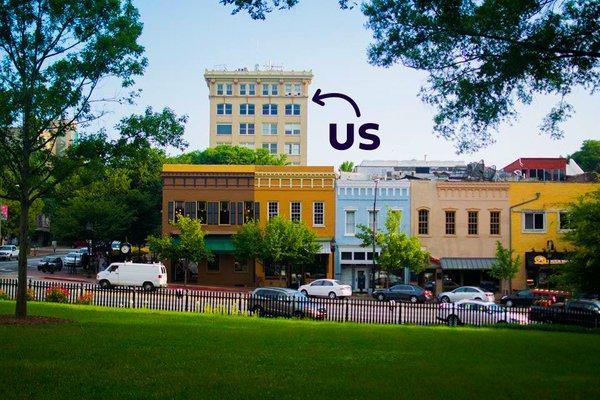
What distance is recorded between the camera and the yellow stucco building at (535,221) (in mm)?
54875

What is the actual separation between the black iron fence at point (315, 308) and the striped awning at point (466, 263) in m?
20.0

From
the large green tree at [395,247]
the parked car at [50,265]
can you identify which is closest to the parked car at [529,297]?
the large green tree at [395,247]

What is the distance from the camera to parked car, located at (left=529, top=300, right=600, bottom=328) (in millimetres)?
29500

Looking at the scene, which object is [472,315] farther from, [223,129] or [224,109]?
[224,109]

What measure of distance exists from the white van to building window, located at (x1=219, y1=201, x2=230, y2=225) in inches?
390

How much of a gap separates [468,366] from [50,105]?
12.3m

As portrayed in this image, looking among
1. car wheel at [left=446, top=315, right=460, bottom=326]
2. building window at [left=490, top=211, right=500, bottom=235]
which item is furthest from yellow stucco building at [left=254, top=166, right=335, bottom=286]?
car wheel at [left=446, top=315, right=460, bottom=326]

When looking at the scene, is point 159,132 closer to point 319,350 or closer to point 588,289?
point 319,350

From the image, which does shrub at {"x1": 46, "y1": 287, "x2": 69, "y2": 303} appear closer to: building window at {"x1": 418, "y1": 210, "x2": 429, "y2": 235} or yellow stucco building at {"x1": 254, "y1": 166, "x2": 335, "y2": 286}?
yellow stucco building at {"x1": 254, "y1": 166, "x2": 335, "y2": 286}

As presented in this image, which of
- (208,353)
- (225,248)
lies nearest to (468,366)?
(208,353)

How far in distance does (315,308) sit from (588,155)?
85.7m

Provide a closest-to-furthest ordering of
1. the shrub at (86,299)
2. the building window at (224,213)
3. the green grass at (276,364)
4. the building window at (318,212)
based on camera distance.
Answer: the green grass at (276,364) < the shrub at (86,299) < the building window at (318,212) < the building window at (224,213)

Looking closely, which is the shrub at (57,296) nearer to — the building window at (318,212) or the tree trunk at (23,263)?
the tree trunk at (23,263)

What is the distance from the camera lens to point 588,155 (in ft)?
347
